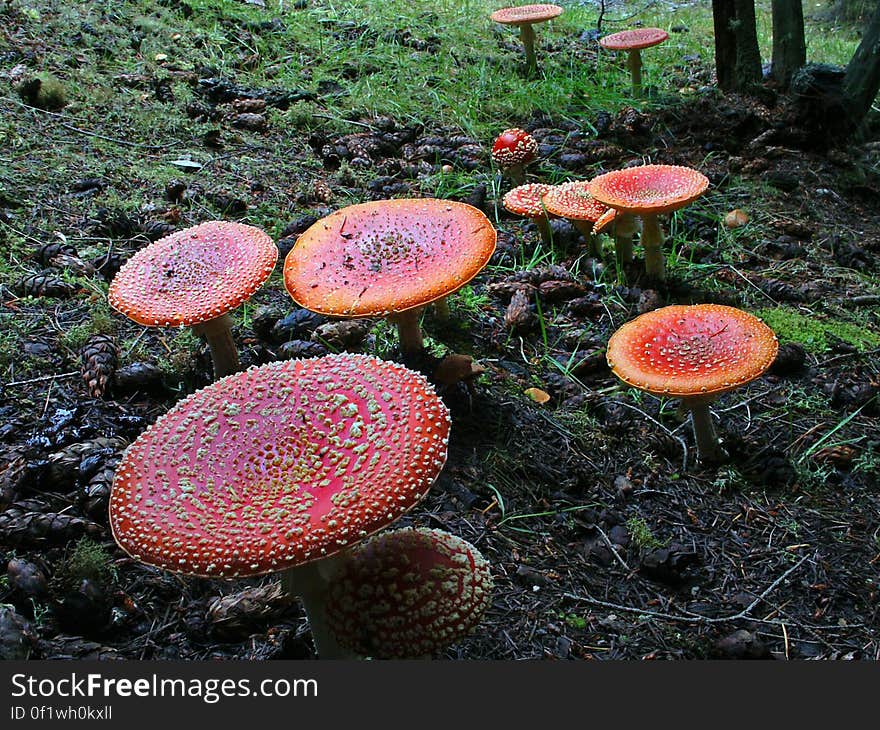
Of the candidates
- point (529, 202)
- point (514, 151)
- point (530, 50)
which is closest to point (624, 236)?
point (529, 202)

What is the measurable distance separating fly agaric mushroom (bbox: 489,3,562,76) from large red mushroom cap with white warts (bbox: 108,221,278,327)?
4.79 metres

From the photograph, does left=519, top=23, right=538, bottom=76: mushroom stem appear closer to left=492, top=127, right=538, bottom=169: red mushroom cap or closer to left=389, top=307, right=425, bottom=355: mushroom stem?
left=492, top=127, right=538, bottom=169: red mushroom cap

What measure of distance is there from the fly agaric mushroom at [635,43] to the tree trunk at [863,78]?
5.62 ft

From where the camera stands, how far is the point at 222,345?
11.5 feet

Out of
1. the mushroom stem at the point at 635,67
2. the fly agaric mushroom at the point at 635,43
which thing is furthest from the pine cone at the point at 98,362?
the mushroom stem at the point at 635,67

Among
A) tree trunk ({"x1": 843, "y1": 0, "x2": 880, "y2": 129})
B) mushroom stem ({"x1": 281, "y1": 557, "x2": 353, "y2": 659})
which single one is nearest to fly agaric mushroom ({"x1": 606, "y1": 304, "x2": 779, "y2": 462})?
mushroom stem ({"x1": 281, "y1": 557, "x2": 353, "y2": 659})

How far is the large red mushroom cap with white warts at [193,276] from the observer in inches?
123

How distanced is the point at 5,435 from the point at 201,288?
3.19 feet

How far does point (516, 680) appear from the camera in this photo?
2.10m

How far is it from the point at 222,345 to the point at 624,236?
2.43m

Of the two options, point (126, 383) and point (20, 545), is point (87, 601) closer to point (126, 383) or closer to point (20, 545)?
point (20, 545)

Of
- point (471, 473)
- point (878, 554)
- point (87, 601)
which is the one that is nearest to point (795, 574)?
point (878, 554)

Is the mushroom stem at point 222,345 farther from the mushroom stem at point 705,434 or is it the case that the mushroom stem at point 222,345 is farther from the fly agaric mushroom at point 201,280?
the mushroom stem at point 705,434

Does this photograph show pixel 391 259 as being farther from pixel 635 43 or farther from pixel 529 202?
pixel 635 43
